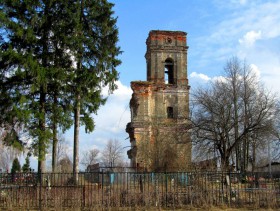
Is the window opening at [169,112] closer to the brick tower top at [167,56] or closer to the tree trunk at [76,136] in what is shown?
the brick tower top at [167,56]

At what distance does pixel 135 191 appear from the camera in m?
17.7

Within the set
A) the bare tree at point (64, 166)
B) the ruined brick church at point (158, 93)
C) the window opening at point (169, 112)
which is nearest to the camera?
the bare tree at point (64, 166)

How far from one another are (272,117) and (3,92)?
63.2 feet

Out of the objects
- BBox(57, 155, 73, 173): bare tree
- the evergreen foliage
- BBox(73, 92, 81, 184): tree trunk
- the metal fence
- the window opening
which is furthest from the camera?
the window opening

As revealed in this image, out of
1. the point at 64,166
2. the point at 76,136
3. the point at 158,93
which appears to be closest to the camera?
the point at 76,136

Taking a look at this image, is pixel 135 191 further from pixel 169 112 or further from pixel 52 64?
pixel 169 112

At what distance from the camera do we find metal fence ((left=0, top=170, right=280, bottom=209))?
17266 mm

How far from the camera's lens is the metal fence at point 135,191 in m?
17.3

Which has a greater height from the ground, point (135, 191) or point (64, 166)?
point (64, 166)

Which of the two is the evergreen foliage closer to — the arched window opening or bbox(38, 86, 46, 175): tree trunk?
bbox(38, 86, 46, 175): tree trunk

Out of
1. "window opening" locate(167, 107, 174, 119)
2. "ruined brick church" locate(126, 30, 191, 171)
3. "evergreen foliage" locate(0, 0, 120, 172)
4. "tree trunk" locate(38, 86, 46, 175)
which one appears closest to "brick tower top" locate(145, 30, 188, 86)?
"ruined brick church" locate(126, 30, 191, 171)

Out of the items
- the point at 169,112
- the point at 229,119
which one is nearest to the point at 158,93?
the point at 169,112

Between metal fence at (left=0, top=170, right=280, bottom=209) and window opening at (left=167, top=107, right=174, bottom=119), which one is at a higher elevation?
window opening at (left=167, top=107, right=174, bottom=119)

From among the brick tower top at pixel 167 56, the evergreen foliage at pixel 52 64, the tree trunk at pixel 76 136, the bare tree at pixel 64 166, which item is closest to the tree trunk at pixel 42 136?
the evergreen foliage at pixel 52 64
